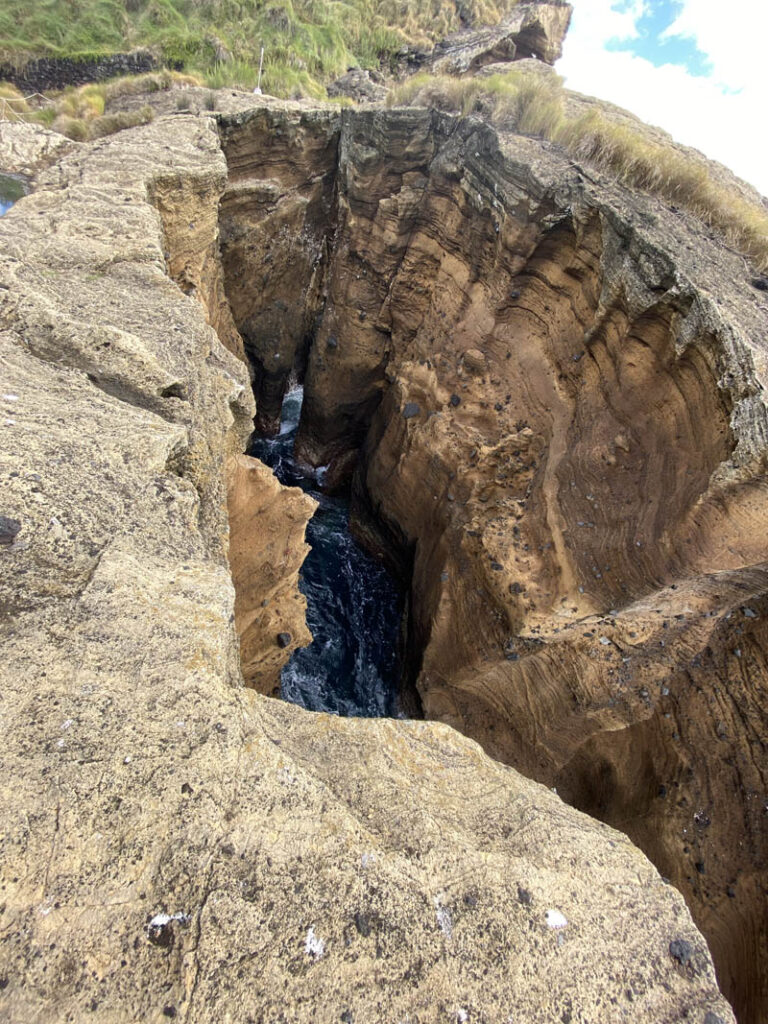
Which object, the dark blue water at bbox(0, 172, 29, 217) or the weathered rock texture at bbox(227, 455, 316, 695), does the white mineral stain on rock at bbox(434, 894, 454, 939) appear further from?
the dark blue water at bbox(0, 172, 29, 217)

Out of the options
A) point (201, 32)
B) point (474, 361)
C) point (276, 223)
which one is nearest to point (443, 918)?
point (474, 361)

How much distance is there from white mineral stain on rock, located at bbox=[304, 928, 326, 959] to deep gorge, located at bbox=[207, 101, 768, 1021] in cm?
351

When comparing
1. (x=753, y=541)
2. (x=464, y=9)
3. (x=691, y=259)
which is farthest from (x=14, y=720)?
(x=464, y=9)

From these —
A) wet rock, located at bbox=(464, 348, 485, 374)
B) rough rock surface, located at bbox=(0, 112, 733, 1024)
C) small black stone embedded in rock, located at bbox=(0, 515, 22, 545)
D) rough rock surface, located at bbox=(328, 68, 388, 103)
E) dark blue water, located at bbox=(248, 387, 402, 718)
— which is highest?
rough rock surface, located at bbox=(328, 68, 388, 103)

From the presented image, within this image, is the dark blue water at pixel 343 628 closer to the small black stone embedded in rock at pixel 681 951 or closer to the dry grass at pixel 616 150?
the small black stone embedded in rock at pixel 681 951

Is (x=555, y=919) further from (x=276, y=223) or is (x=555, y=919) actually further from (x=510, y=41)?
(x=510, y=41)

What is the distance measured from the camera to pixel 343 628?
902cm

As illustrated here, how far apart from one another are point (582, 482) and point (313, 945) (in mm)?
5009

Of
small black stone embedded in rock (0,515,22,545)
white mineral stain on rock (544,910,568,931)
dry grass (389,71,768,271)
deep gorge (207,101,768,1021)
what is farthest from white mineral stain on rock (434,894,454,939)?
dry grass (389,71,768,271)

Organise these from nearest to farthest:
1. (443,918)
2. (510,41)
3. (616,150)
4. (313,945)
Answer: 1. (313,945)
2. (443,918)
3. (616,150)
4. (510,41)

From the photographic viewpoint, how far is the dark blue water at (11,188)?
6141mm

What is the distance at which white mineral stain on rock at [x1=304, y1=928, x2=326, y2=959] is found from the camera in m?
1.78

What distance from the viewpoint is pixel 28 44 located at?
13.9 meters

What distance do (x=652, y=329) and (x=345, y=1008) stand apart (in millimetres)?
5582
